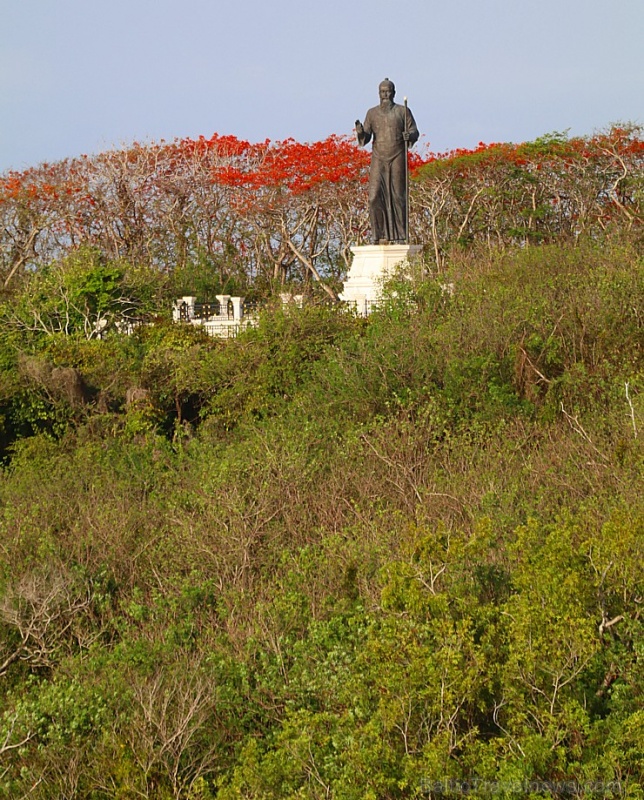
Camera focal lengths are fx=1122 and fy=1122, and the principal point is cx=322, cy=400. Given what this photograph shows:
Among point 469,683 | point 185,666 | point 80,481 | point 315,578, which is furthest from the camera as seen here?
point 80,481

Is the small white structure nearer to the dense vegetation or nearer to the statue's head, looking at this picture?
the dense vegetation

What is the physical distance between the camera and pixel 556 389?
13859 millimetres

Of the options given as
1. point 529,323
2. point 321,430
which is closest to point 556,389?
point 529,323

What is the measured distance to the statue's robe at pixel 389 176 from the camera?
18656 millimetres

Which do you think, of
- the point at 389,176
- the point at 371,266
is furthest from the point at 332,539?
the point at 389,176

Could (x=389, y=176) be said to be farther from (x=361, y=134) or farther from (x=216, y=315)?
(x=216, y=315)

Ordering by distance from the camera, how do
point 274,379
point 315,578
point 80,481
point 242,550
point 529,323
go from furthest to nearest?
point 274,379
point 529,323
point 80,481
point 242,550
point 315,578

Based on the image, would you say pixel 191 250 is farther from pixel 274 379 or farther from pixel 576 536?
pixel 576 536

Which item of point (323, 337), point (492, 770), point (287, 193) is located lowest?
point (492, 770)

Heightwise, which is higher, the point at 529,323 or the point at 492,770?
the point at 529,323

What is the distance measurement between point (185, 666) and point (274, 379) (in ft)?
25.6

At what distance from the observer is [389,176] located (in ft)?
61.7

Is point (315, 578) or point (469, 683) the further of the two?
point (315, 578)

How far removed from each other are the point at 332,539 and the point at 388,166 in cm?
1035
